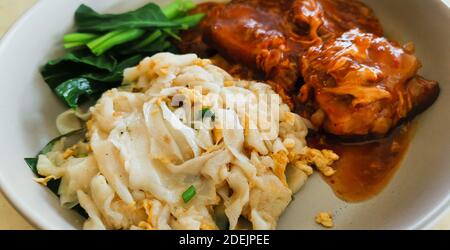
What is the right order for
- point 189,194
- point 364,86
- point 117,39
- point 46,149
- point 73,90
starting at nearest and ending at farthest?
point 189,194 < point 364,86 < point 46,149 < point 73,90 < point 117,39

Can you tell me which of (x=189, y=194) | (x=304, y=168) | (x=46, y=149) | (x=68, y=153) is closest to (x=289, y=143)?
(x=304, y=168)

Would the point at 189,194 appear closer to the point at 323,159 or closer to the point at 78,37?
the point at 323,159

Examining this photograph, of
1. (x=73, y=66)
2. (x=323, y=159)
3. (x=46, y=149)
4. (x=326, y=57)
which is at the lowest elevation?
(x=46, y=149)

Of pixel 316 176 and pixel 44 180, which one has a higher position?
pixel 316 176

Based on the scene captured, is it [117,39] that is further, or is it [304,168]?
[117,39]

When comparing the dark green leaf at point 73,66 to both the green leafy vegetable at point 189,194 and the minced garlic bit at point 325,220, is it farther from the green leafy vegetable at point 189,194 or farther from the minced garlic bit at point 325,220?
the minced garlic bit at point 325,220

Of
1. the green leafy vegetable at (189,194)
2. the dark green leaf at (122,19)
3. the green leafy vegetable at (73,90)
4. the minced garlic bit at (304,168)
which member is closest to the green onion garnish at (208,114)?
the green leafy vegetable at (189,194)

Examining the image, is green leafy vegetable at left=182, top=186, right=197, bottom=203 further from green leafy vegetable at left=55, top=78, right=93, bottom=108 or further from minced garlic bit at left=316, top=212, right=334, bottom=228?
green leafy vegetable at left=55, top=78, right=93, bottom=108
